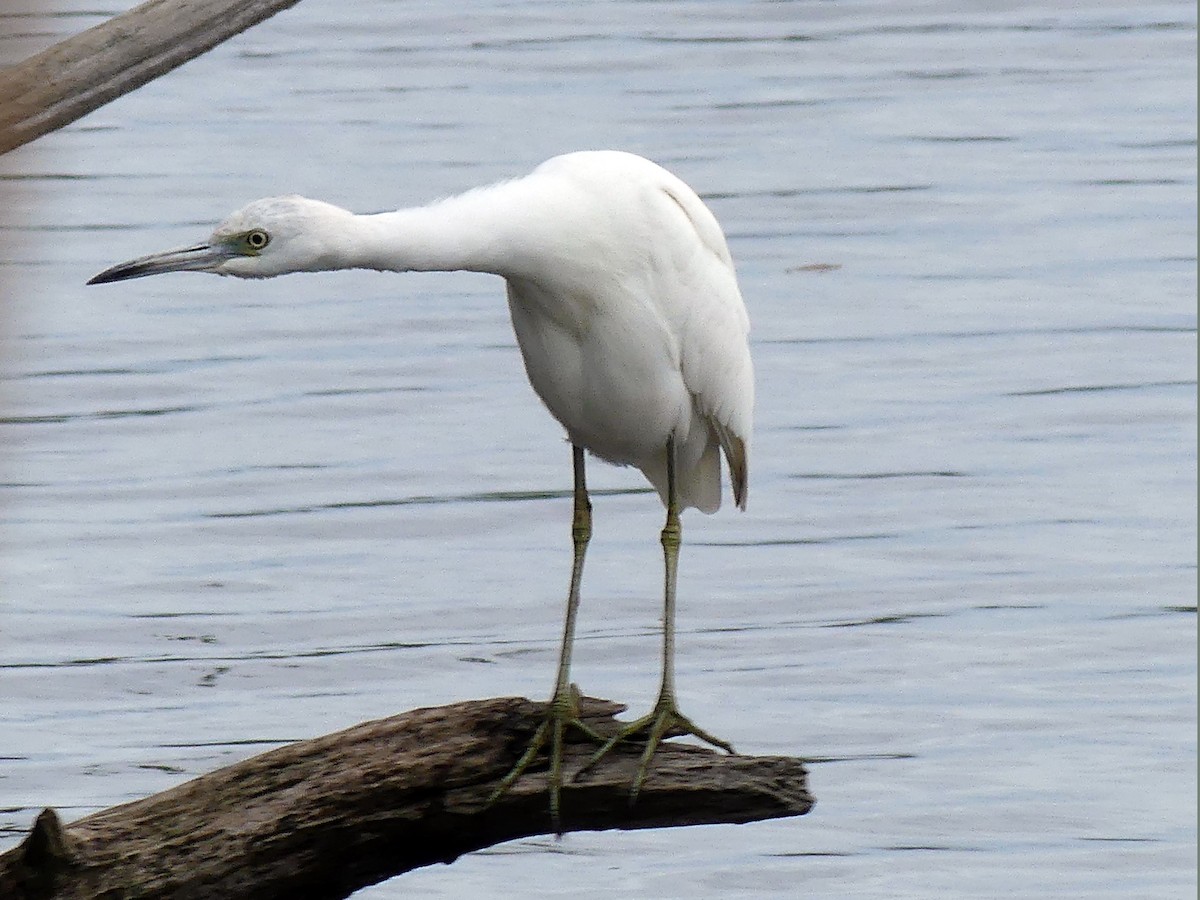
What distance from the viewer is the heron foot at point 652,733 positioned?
4198mm

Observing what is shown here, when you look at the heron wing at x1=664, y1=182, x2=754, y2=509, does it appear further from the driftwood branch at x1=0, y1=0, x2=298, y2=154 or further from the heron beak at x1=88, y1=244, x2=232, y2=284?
the driftwood branch at x1=0, y1=0, x2=298, y2=154

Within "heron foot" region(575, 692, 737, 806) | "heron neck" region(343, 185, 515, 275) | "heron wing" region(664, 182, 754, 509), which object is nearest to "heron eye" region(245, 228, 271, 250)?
"heron neck" region(343, 185, 515, 275)

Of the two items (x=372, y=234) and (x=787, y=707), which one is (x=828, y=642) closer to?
(x=787, y=707)

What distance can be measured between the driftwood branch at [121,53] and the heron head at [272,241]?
0.46m

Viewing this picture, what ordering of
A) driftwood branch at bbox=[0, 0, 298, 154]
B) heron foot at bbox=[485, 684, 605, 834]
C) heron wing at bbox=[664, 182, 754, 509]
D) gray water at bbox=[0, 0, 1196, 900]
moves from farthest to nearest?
gray water at bbox=[0, 0, 1196, 900], heron wing at bbox=[664, 182, 754, 509], heron foot at bbox=[485, 684, 605, 834], driftwood branch at bbox=[0, 0, 298, 154]

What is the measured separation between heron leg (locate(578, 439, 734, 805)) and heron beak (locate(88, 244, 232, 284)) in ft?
3.79

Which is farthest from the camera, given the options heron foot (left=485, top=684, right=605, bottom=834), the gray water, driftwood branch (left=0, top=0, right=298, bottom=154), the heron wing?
the gray water

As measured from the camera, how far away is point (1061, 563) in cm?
742

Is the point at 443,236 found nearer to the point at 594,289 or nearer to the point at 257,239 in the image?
the point at 257,239

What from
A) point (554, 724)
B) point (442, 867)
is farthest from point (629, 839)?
point (554, 724)

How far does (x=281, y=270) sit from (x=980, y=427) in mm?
4993

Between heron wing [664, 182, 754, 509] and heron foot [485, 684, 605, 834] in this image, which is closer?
heron foot [485, 684, 605, 834]

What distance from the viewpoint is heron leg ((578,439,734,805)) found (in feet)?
14.0

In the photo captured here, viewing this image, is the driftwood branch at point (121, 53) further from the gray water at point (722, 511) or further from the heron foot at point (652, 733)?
the heron foot at point (652, 733)
